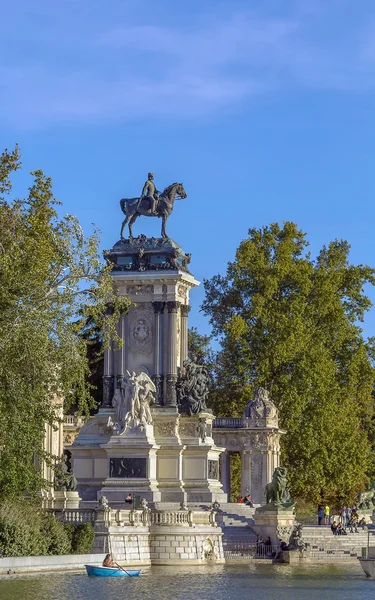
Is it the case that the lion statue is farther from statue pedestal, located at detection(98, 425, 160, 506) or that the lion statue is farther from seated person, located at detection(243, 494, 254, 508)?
seated person, located at detection(243, 494, 254, 508)

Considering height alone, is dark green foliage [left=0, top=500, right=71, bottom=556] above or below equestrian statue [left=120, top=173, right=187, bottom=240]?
below

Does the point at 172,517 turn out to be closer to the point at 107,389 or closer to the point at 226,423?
the point at 107,389

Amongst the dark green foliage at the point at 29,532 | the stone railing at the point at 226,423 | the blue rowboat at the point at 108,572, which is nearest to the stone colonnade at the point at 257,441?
the stone railing at the point at 226,423

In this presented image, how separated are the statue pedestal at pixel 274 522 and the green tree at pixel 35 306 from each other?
1430 cm

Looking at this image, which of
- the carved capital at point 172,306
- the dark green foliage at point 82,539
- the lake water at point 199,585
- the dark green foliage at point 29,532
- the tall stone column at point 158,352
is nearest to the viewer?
the lake water at point 199,585

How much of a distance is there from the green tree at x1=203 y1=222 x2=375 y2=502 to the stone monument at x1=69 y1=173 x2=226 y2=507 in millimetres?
10037

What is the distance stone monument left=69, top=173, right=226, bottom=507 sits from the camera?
56094 mm

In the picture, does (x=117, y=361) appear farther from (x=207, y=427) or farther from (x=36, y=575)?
(x=36, y=575)

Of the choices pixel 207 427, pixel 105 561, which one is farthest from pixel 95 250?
pixel 207 427

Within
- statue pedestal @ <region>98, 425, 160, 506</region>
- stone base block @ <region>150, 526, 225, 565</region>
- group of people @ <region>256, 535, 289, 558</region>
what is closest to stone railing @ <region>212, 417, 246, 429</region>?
statue pedestal @ <region>98, 425, 160, 506</region>

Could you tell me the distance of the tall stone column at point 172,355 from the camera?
5809 centimetres

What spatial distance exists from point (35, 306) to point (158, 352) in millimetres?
20777

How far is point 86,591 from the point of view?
3544 cm

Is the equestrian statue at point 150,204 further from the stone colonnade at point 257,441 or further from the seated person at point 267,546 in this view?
the seated person at point 267,546
